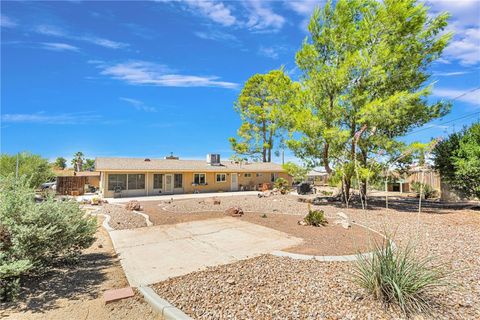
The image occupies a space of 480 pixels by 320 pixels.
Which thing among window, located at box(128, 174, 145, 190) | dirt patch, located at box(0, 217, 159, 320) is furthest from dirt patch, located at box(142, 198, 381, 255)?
window, located at box(128, 174, 145, 190)

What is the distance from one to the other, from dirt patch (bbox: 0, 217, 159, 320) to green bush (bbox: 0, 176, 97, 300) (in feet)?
0.89

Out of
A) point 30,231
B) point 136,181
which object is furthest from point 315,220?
point 136,181

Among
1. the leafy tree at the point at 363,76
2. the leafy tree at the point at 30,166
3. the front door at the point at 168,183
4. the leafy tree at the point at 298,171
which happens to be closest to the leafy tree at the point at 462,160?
the leafy tree at the point at 363,76

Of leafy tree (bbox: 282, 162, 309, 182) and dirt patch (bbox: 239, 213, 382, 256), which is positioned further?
leafy tree (bbox: 282, 162, 309, 182)

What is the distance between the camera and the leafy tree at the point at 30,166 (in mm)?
17875

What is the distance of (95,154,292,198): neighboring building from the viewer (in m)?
21.0

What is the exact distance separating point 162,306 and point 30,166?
2014 centimetres

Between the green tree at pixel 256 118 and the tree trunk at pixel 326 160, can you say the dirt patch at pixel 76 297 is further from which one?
the green tree at pixel 256 118

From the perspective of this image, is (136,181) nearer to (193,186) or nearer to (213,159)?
(193,186)

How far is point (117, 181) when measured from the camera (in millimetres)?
21203

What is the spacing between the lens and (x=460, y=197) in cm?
1639

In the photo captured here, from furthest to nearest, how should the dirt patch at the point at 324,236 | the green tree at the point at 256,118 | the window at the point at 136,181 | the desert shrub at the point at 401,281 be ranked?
the green tree at the point at 256,118 → the window at the point at 136,181 → the dirt patch at the point at 324,236 → the desert shrub at the point at 401,281

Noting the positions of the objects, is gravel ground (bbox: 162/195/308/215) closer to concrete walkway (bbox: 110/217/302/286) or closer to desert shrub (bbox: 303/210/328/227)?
desert shrub (bbox: 303/210/328/227)

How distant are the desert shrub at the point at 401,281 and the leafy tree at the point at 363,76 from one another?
1064cm
